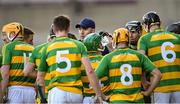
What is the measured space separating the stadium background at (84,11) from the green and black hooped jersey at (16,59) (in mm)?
21767

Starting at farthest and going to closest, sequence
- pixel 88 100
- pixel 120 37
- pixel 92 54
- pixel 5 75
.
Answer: pixel 5 75
pixel 92 54
pixel 88 100
pixel 120 37

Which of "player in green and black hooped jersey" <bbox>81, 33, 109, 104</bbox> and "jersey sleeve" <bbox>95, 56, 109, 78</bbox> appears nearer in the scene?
"jersey sleeve" <bbox>95, 56, 109, 78</bbox>

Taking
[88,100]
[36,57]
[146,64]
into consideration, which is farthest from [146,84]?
[36,57]

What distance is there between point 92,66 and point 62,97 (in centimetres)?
→ 148

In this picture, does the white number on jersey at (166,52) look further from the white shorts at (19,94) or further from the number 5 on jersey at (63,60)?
the white shorts at (19,94)

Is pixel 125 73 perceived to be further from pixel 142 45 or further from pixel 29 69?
pixel 29 69

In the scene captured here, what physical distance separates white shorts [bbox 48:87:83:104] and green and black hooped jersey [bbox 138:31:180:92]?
1.75 m

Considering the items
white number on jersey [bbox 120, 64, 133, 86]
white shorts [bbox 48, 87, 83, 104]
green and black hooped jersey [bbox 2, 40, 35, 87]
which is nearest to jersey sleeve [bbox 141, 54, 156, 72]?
white number on jersey [bbox 120, 64, 133, 86]

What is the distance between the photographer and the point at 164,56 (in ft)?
39.5

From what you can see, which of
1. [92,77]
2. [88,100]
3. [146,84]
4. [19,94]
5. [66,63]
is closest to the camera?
[92,77]

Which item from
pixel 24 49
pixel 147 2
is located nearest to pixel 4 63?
pixel 24 49

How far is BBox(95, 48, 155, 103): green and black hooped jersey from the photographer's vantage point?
35.4 ft

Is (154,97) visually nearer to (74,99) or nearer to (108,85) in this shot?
(108,85)

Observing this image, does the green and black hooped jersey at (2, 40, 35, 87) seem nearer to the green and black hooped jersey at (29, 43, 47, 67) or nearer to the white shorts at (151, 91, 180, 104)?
the green and black hooped jersey at (29, 43, 47, 67)
